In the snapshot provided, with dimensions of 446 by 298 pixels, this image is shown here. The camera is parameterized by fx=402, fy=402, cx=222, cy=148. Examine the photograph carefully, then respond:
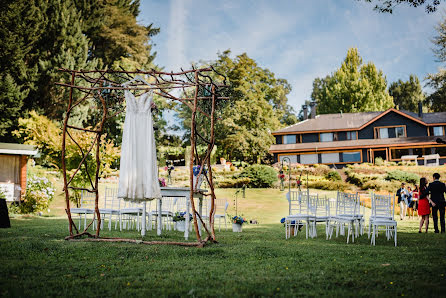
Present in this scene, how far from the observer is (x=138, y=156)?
7957 millimetres

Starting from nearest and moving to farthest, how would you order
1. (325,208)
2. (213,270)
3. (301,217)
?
(213,270) < (301,217) < (325,208)

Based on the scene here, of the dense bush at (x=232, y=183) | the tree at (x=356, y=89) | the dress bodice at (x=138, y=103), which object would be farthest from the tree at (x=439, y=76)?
the dress bodice at (x=138, y=103)

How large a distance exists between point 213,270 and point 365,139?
35.7 metres

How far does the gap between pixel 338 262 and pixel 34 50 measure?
26896 mm

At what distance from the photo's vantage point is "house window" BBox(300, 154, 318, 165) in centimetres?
3808

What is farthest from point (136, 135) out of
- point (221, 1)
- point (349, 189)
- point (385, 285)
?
point (221, 1)

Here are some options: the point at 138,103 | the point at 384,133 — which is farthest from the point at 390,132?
the point at 138,103

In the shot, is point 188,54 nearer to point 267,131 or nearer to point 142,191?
point 267,131

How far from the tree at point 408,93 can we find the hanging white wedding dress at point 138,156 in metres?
54.7

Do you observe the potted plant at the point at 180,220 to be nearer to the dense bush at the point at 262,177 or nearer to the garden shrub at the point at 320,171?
the dense bush at the point at 262,177

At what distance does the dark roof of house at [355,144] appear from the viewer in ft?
119

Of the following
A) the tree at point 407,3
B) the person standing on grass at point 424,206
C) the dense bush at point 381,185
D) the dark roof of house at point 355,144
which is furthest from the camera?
the dark roof of house at point 355,144

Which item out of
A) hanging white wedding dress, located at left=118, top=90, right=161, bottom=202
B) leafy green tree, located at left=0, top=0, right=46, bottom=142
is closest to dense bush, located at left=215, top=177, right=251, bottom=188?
leafy green tree, located at left=0, top=0, right=46, bottom=142

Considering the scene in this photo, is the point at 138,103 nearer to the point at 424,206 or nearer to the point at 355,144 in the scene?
the point at 424,206
